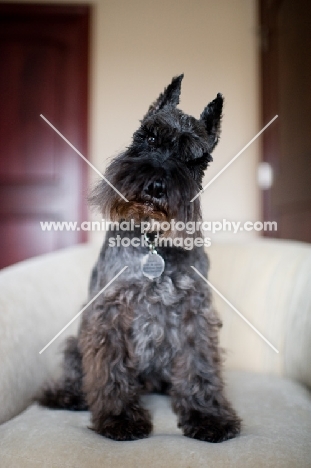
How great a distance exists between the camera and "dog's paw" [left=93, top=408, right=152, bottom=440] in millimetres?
1139

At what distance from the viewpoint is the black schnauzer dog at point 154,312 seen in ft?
3.83

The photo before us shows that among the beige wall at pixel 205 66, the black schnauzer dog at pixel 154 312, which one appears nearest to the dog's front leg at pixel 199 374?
the black schnauzer dog at pixel 154 312

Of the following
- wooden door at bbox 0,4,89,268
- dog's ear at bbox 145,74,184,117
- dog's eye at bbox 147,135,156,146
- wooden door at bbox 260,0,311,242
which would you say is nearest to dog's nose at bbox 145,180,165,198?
dog's eye at bbox 147,135,156,146

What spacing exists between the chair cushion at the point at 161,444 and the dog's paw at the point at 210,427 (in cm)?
2

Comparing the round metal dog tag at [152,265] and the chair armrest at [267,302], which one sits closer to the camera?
the round metal dog tag at [152,265]

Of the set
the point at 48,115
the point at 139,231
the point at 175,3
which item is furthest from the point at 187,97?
the point at 139,231

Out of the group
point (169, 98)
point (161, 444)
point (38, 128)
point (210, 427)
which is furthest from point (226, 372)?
point (38, 128)

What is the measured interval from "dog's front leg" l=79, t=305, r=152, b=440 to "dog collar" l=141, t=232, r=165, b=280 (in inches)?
5.5

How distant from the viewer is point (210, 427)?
3.82ft

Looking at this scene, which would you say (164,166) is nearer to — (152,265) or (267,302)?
(152,265)

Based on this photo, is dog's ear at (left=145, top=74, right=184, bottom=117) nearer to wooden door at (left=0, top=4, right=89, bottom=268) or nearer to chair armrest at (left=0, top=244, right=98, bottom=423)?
chair armrest at (left=0, top=244, right=98, bottom=423)

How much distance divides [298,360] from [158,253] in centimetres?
66

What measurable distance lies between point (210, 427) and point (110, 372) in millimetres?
301

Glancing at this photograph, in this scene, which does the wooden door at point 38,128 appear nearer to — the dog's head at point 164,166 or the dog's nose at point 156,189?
the dog's head at point 164,166
